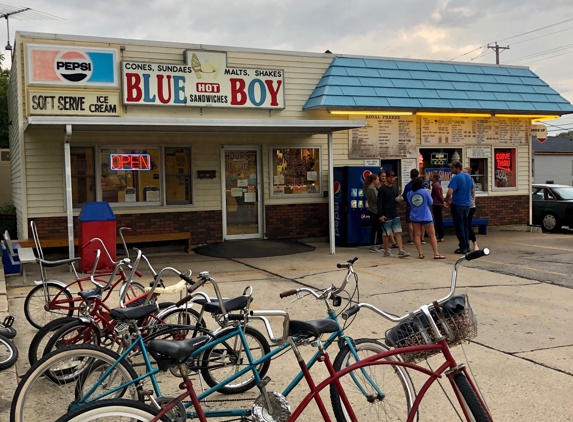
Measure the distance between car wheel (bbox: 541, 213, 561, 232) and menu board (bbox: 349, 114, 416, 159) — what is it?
587 cm

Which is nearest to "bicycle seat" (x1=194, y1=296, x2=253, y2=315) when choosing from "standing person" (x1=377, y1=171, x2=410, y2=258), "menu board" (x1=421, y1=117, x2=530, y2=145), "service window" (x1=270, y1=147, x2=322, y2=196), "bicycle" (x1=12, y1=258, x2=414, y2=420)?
"bicycle" (x1=12, y1=258, x2=414, y2=420)

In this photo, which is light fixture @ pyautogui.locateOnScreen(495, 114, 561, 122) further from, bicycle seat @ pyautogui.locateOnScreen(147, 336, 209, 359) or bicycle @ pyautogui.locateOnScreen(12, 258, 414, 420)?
bicycle seat @ pyautogui.locateOnScreen(147, 336, 209, 359)

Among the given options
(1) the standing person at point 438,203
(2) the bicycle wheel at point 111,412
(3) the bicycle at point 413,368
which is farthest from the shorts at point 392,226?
(2) the bicycle wheel at point 111,412

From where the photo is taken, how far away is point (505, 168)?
17.6 metres

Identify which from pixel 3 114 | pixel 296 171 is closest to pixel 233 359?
pixel 296 171

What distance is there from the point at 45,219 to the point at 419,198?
7426 mm

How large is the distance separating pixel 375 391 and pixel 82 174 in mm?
10726

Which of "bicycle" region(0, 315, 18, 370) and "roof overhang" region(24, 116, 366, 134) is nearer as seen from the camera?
"bicycle" region(0, 315, 18, 370)

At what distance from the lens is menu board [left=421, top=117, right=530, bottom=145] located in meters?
16.3

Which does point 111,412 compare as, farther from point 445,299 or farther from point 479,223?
point 479,223

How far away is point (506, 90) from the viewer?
1677 cm

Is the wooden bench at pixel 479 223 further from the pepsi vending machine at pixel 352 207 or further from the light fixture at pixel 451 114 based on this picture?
the light fixture at pixel 451 114

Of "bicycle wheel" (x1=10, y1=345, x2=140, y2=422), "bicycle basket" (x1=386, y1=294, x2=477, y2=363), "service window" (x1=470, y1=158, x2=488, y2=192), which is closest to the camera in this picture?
"bicycle basket" (x1=386, y1=294, x2=477, y2=363)

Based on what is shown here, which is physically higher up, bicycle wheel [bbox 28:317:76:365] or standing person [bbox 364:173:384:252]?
standing person [bbox 364:173:384:252]
